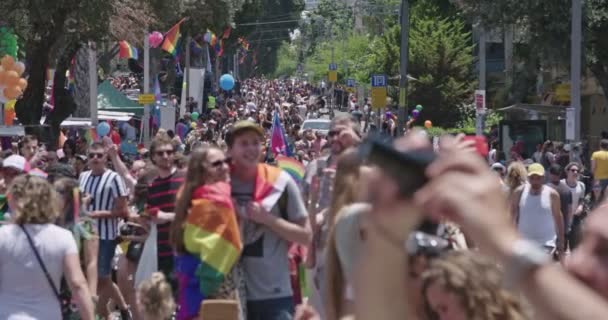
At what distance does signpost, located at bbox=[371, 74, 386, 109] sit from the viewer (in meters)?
35.7

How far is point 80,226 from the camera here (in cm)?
815

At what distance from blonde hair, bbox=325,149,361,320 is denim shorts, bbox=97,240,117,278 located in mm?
5605

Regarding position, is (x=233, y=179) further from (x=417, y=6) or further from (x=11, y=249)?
(x=417, y=6)

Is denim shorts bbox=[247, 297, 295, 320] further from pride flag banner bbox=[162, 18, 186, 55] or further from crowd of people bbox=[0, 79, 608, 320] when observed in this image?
pride flag banner bbox=[162, 18, 186, 55]

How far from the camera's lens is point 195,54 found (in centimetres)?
5838

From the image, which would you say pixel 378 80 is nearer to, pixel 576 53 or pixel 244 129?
pixel 576 53

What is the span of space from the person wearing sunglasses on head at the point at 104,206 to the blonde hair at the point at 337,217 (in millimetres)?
5381

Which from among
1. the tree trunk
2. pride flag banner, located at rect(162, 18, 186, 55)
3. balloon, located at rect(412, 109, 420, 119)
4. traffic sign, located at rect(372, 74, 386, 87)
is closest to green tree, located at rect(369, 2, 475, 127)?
balloon, located at rect(412, 109, 420, 119)

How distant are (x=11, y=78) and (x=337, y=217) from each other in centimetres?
1712

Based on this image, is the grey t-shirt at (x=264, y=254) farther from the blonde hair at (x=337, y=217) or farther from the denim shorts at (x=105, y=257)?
the denim shorts at (x=105, y=257)

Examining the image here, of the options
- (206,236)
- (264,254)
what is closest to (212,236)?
(206,236)

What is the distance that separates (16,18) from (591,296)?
25220mm

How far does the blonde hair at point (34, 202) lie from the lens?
6613 millimetres

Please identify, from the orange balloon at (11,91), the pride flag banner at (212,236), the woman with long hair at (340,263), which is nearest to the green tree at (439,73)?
the orange balloon at (11,91)
